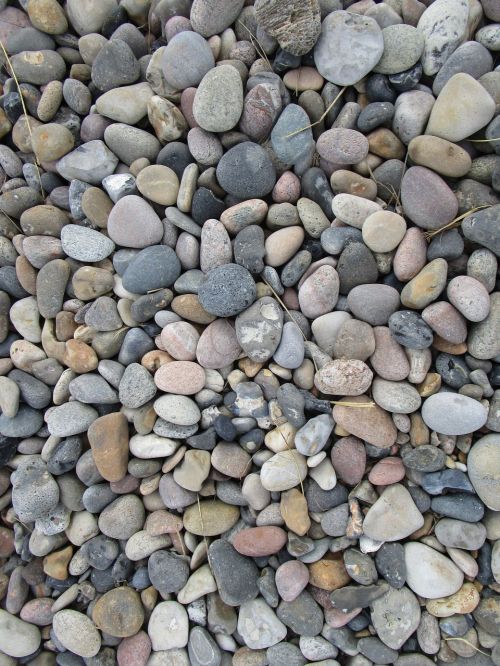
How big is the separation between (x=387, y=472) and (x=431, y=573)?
0.90 feet

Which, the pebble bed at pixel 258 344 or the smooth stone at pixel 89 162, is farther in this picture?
the smooth stone at pixel 89 162

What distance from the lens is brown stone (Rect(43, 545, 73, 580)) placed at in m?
1.33

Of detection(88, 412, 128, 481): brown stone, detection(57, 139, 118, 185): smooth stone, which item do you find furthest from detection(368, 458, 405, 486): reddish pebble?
detection(57, 139, 118, 185): smooth stone

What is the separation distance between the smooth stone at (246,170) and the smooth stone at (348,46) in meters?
0.30

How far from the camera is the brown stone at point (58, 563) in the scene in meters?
1.33

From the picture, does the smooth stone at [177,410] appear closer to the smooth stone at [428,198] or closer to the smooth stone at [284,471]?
the smooth stone at [284,471]

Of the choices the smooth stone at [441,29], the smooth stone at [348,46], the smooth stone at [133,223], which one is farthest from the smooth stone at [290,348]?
the smooth stone at [441,29]

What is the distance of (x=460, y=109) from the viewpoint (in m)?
1.20

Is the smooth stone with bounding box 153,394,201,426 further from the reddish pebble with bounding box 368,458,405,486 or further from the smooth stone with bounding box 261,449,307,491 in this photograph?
the reddish pebble with bounding box 368,458,405,486

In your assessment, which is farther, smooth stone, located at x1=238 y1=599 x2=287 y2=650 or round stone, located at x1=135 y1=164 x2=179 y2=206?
round stone, located at x1=135 y1=164 x2=179 y2=206

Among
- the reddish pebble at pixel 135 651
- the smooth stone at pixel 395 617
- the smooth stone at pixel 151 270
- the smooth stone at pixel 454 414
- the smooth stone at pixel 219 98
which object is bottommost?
the reddish pebble at pixel 135 651

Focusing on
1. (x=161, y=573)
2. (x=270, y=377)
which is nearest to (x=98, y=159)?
(x=270, y=377)

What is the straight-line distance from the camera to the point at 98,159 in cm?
140

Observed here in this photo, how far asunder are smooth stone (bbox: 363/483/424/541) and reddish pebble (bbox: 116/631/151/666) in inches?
27.2
